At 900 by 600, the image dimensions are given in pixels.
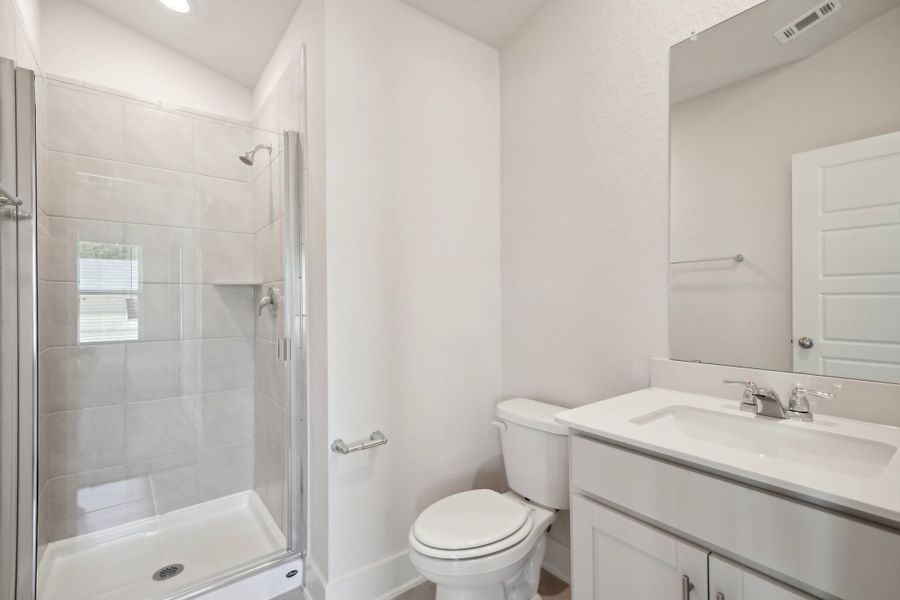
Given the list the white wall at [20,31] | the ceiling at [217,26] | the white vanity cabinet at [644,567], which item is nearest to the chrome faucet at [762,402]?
the white vanity cabinet at [644,567]

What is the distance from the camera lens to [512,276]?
1958mm

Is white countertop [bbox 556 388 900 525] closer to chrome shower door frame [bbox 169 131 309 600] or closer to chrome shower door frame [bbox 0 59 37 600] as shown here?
chrome shower door frame [bbox 169 131 309 600]

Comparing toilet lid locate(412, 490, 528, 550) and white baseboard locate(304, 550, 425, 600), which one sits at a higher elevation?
toilet lid locate(412, 490, 528, 550)

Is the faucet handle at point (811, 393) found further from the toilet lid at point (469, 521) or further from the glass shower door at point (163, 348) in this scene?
the glass shower door at point (163, 348)

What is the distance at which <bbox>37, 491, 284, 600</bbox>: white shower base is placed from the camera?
5.09 ft

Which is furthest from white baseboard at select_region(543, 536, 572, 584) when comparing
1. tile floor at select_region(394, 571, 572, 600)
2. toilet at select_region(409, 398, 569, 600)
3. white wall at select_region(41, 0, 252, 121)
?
white wall at select_region(41, 0, 252, 121)

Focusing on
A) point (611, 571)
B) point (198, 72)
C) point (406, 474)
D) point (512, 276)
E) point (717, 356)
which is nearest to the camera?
point (611, 571)

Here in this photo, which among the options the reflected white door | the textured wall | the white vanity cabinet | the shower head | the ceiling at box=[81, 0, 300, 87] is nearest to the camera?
the white vanity cabinet

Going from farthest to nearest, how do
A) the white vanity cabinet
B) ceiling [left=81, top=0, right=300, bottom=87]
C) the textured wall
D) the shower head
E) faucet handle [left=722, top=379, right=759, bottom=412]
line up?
the shower head < ceiling [left=81, top=0, right=300, bottom=87] < the textured wall < faucet handle [left=722, top=379, right=759, bottom=412] < the white vanity cabinet

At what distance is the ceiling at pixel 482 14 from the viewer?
5.63 feet

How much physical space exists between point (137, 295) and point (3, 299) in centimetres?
80

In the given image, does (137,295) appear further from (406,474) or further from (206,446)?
(406,474)

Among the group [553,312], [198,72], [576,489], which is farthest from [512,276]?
[198,72]

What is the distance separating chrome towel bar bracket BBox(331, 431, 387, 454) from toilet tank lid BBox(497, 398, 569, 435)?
0.49 m
